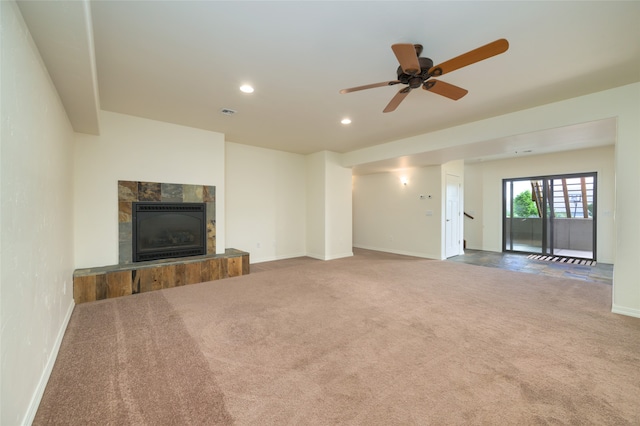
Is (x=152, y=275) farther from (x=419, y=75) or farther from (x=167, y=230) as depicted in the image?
(x=419, y=75)

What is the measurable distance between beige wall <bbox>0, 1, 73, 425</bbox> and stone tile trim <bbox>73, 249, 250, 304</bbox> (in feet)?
3.27

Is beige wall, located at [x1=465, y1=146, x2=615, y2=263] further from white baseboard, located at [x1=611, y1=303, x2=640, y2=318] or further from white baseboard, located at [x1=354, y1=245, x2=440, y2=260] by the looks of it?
white baseboard, located at [x1=611, y1=303, x2=640, y2=318]

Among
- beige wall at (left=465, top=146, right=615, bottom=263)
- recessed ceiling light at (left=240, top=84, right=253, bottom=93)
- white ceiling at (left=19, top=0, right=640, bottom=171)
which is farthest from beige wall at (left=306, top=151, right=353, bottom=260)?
beige wall at (left=465, top=146, right=615, bottom=263)

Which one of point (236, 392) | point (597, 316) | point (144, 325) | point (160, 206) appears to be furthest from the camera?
point (160, 206)

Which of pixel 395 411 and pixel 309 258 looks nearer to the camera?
pixel 395 411

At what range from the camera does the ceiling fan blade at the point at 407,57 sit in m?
1.90

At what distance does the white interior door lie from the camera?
6.49m

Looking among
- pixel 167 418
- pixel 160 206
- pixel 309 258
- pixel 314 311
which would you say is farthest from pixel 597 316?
pixel 160 206

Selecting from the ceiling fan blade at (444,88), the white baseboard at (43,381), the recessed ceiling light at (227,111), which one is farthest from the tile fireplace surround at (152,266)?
the ceiling fan blade at (444,88)

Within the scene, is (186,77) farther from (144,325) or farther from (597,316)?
(597,316)

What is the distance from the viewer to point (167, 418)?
1.52m

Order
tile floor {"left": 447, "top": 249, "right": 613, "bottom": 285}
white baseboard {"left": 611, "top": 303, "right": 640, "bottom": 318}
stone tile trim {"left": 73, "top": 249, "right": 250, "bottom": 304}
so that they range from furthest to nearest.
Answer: tile floor {"left": 447, "top": 249, "right": 613, "bottom": 285}
stone tile trim {"left": 73, "top": 249, "right": 250, "bottom": 304}
white baseboard {"left": 611, "top": 303, "right": 640, "bottom": 318}

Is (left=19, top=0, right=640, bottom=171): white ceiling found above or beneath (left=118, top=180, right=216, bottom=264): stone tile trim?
above

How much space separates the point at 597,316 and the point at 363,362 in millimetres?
2888
